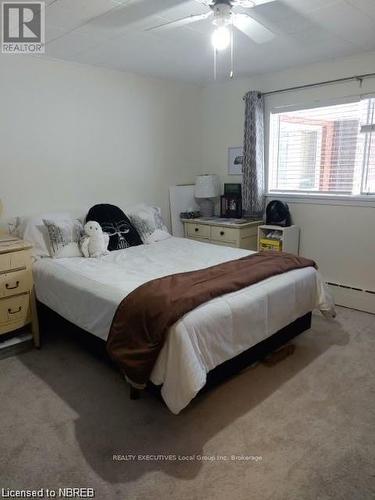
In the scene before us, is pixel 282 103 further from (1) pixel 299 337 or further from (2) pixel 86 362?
(2) pixel 86 362

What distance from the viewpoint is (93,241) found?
303 cm

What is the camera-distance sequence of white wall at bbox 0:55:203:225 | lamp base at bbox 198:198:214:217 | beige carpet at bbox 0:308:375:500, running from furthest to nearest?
lamp base at bbox 198:198:214:217
white wall at bbox 0:55:203:225
beige carpet at bbox 0:308:375:500

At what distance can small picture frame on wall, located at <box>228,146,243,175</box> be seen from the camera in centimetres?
429

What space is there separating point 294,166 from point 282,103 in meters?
0.69

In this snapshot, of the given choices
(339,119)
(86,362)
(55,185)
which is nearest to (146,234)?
(55,185)

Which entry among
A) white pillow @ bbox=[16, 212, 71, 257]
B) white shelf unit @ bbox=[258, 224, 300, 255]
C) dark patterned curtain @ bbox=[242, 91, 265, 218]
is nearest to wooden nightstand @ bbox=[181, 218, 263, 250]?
white shelf unit @ bbox=[258, 224, 300, 255]

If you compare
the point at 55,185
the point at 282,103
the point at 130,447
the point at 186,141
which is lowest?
the point at 130,447

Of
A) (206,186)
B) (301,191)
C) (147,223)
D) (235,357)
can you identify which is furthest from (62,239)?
(301,191)

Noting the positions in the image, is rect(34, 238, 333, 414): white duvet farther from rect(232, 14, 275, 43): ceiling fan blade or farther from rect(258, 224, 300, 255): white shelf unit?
rect(232, 14, 275, 43): ceiling fan blade

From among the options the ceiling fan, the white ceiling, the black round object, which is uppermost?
the white ceiling

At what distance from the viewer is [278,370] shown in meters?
2.47

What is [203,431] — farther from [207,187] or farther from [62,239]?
[207,187]

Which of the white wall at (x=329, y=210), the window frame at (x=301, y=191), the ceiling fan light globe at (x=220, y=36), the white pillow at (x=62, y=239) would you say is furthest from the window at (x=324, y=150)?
the white pillow at (x=62, y=239)

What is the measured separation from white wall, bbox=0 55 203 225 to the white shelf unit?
1231 millimetres
